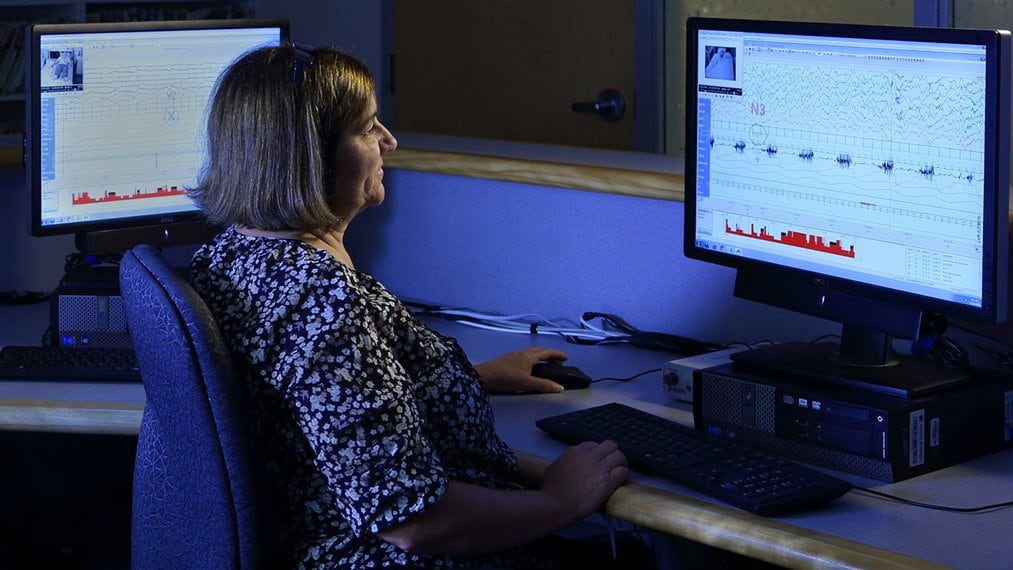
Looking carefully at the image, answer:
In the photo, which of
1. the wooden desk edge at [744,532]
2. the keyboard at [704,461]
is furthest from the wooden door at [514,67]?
the wooden desk edge at [744,532]

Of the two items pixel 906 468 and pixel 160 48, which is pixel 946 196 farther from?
pixel 160 48

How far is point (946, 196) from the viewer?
1.52 meters

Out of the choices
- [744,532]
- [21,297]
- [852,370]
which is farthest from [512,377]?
[21,297]

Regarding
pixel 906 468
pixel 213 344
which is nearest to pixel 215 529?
pixel 213 344

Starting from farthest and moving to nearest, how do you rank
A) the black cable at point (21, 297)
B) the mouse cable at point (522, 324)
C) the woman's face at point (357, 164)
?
the black cable at point (21, 297)
the mouse cable at point (522, 324)
the woman's face at point (357, 164)

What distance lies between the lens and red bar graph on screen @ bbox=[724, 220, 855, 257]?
5.51 feet

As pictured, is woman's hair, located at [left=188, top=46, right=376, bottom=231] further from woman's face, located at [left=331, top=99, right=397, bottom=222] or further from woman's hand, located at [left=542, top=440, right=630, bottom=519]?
woman's hand, located at [left=542, top=440, right=630, bottom=519]

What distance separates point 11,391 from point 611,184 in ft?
3.22

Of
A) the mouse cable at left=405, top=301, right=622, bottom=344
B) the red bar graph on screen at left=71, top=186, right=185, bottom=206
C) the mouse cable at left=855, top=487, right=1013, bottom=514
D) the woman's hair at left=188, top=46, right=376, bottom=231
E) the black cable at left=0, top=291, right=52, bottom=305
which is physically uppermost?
the woman's hair at left=188, top=46, right=376, bottom=231

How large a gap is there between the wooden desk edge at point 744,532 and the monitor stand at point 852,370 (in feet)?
0.87

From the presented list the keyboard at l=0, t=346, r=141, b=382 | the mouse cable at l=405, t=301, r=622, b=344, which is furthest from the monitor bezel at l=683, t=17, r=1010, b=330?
the keyboard at l=0, t=346, r=141, b=382

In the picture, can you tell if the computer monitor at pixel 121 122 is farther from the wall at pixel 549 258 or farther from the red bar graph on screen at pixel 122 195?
the wall at pixel 549 258

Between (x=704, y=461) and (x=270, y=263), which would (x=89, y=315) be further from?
(x=704, y=461)

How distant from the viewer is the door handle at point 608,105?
4.00 m
